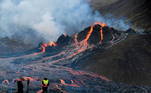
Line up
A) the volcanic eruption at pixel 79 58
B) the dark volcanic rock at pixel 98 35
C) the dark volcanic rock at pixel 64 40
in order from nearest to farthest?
the volcanic eruption at pixel 79 58
the dark volcanic rock at pixel 98 35
the dark volcanic rock at pixel 64 40

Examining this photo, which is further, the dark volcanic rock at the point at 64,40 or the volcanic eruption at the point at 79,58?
the dark volcanic rock at the point at 64,40

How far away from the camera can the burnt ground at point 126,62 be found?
41281 mm

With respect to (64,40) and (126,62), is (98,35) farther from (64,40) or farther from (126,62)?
(126,62)

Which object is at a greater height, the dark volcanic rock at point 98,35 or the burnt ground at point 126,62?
the dark volcanic rock at point 98,35

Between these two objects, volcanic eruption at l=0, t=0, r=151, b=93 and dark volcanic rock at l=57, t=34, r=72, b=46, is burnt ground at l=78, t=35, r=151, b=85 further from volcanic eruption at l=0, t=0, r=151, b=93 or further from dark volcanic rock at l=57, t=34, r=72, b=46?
dark volcanic rock at l=57, t=34, r=72, b=46

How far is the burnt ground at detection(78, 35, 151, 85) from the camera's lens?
4128cm

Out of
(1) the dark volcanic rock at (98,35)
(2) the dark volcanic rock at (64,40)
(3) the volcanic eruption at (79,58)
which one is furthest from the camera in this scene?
(2) the dark volcanic rock at (64,40)

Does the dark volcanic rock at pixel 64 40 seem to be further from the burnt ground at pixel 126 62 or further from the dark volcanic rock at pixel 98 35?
the burnt ground at pixel 126 62

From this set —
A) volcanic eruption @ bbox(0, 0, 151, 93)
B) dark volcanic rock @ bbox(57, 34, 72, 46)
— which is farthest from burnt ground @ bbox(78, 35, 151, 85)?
dark volcanic rock @ bbox(57, 34, 72, 46)

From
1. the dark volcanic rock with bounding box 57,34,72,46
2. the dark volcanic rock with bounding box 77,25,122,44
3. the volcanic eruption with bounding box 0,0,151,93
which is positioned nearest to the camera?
the volcanic eruption with bounding box 0,0,151,93

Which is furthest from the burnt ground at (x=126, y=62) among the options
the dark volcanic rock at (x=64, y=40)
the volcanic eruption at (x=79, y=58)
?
the dark volcanic rock at (x=64, y=40)

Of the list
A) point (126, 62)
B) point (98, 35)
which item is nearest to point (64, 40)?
point (98, 35)

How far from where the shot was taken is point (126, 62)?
45.2 m

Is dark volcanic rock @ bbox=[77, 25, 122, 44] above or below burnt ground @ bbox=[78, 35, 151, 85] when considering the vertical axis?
above
